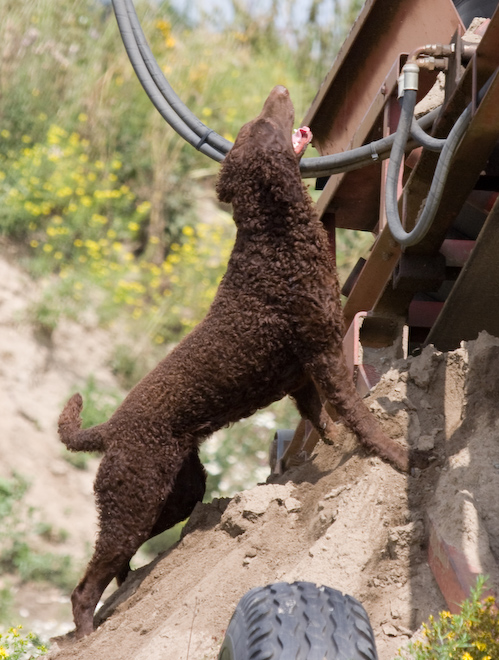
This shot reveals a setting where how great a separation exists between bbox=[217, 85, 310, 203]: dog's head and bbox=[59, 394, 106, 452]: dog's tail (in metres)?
1.12

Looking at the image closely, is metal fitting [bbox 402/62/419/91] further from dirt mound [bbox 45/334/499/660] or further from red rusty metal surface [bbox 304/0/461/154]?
dirt mound [bbox 45/334/499/660]

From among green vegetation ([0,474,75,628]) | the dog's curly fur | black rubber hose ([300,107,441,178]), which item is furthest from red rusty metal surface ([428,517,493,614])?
green vegetation ([0,474,75,628])

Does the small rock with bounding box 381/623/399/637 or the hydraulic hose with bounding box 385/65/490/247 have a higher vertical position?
the hydraulic hose with bounding box 385/65/490/247

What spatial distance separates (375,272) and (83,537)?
4.18 m

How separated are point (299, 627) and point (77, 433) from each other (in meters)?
1.78

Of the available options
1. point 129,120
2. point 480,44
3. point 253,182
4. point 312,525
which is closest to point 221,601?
point 312,525

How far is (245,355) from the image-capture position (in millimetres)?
2877

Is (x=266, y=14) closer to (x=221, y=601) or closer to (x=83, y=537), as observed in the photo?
(x=83, y=537)

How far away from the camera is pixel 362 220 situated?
375 cm

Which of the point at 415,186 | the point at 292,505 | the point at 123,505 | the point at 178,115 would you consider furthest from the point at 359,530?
the point at 178,115

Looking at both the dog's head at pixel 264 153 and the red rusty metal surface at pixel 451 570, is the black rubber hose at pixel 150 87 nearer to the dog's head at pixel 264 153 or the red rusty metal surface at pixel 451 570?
the dog's head at pixel 264 153

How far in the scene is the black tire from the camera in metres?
1.67

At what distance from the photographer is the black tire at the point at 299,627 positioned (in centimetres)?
167

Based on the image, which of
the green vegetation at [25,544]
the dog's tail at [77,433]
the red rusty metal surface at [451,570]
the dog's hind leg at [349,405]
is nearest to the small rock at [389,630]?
the red rusty metal surface at [451,570]
